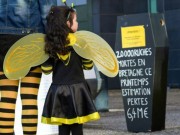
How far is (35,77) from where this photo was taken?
4.29 m

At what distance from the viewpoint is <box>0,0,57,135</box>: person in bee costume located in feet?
14.0

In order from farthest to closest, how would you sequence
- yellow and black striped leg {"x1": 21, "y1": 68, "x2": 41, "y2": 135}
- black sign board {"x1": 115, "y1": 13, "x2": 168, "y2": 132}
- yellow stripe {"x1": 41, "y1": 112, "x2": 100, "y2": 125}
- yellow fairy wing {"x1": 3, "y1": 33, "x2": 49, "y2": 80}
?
black sign board {"x1": 115, "y1": 13, "x2": 168, "y2": 132} < yellow and black striped leg {"x1": 21, "y1": 68, "x2": 41, "y2": 135} < yellow fairy wing {"x1": 3, "y1": 33, "x2": 49, "y2": 80} < yellow stripe {"x1": 41, "y1": 112, "x2": 100, "y2": 125}

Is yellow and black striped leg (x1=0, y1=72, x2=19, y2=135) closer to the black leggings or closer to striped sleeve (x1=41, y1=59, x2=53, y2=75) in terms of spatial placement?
striped sleeve (x1=41, y1=59, x2=53, y2=75)

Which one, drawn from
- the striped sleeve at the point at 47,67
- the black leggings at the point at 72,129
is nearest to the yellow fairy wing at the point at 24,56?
the striped sleeve at the point at 47,67

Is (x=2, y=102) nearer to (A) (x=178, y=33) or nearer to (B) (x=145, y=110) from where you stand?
(B) (x=145, y=110)

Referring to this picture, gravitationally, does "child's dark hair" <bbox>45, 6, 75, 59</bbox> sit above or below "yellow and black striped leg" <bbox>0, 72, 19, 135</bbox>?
above

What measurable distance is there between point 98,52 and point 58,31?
1.29ft

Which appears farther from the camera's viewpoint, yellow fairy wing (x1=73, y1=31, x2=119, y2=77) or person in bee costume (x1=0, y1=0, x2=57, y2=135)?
person in bee costume (x1=0, y1=0, x2=57, y2=135)

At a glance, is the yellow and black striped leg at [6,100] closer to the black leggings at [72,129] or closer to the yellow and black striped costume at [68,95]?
the yellow and black striped costume at [68,95]

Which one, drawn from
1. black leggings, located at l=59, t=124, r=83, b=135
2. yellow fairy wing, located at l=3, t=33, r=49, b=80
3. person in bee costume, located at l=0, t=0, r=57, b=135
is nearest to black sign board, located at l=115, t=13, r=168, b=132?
person in bee costume, located at l=0, t=0, r=57, b=135

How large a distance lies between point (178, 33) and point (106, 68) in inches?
789

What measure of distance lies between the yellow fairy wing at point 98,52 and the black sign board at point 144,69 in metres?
2.60

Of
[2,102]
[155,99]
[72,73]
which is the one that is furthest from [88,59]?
[155,99]

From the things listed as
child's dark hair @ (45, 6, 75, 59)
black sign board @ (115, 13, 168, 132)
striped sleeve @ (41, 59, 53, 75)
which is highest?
child's dark hair @ (45, 6, 75, 59)
